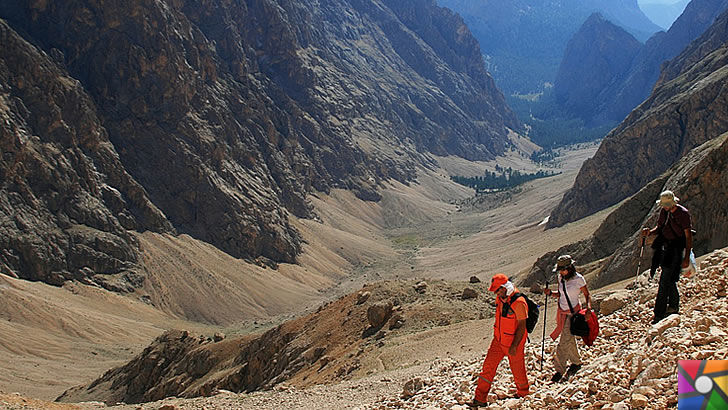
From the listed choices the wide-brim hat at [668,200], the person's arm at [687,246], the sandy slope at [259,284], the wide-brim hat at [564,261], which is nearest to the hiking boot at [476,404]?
the wide-brim hat at [564,261]

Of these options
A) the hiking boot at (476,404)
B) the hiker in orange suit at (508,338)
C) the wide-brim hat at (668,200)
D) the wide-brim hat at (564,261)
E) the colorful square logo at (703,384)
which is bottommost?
the hiking boot at (476,404)

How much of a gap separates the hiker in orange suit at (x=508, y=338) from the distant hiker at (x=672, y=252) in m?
2.45

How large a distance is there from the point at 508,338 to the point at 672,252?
10.0 feet

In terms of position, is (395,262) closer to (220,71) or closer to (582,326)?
(220,71)

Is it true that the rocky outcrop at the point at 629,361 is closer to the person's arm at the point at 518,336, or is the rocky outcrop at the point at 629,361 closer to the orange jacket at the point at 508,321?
the person's arm at the point at 518,336

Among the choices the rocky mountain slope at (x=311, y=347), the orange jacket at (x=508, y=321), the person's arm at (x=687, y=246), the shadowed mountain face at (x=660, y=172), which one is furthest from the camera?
the shadowed mountain face at (x=660, y=172)

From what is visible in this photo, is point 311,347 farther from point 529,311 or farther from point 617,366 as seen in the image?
point 617,366

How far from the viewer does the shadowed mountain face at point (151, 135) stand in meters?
58.5

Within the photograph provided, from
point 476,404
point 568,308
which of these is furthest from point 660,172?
point 476,404

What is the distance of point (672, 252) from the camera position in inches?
385

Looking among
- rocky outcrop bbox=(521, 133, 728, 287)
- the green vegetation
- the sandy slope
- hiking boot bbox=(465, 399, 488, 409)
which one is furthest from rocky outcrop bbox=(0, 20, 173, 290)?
the green vegetation

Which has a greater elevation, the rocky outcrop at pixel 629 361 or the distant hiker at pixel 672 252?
the distant hiker at pixel 672 252

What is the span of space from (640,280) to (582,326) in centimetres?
631

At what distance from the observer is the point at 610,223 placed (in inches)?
1357
